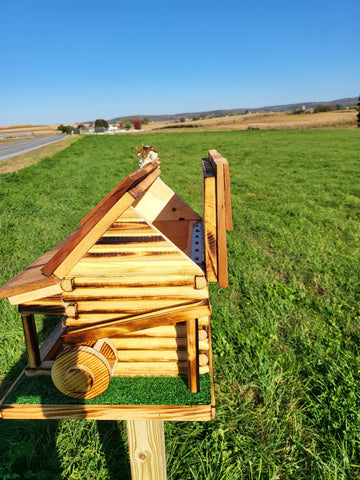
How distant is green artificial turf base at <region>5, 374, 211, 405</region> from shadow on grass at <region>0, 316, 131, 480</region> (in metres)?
1.10

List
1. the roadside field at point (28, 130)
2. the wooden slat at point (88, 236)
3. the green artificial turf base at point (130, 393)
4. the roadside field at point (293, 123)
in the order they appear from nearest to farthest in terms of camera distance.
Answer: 1. the wooden slat at point (88, 236)
2. the green artificial turf base at point (130, 393)
3. the roadside field at point (293, 123)
4. the roadside field at point (28, 130)

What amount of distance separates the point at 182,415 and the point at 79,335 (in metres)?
0.57

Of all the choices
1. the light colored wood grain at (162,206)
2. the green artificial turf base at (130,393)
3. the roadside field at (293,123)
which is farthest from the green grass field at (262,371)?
the roadside field at (293,123)

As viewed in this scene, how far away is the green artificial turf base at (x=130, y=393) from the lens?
1419mm

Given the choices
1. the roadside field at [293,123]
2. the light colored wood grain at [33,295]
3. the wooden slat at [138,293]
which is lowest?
the wooden slat at [138,293]

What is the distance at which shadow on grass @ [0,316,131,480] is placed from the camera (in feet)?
7.44

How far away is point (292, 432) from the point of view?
248 centimetres

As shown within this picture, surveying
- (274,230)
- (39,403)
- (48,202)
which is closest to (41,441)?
(39,403)

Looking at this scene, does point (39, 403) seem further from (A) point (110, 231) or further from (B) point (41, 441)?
(B) point (41, 441)

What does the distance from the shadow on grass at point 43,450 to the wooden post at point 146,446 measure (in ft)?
3.34

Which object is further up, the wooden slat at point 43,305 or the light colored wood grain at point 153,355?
the wooden slat at point 43,305

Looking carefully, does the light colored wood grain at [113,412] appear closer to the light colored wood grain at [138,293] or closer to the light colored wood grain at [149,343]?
the light colored wood grain at [149,343]

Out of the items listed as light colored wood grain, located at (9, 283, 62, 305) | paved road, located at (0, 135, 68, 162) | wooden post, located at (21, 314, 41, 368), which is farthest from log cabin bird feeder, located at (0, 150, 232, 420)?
paved road, located at (0, 135, 68, 162)

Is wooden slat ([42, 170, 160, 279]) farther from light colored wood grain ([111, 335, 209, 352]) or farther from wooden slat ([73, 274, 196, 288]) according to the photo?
light colored wood grain ([111, 335, 209, 352])
